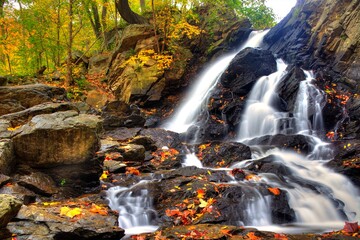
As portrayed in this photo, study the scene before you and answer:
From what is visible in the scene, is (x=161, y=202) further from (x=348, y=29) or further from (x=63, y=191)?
(x=348, y=29)

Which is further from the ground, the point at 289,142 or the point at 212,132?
the point at 212,132

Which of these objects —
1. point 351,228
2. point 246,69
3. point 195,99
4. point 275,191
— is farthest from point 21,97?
point 351,228

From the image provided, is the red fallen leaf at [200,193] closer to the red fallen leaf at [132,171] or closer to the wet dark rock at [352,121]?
the red fallen leaf at [132,171]

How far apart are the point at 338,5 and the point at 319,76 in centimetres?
410

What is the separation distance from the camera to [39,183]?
5535mm

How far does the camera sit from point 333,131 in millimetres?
9984

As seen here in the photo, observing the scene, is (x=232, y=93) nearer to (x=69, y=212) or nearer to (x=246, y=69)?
(x=246, y=69)

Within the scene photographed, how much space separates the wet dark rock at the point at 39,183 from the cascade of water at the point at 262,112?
7490 mm

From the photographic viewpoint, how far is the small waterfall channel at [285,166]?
576cm

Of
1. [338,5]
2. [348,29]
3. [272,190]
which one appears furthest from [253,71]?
[272,190]

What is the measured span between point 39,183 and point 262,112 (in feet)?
28.7

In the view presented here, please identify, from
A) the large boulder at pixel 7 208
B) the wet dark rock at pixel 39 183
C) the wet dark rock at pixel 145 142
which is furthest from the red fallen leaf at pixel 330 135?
the large boulder at pixel 7 208

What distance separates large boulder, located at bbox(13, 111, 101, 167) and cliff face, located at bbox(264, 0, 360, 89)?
996cm

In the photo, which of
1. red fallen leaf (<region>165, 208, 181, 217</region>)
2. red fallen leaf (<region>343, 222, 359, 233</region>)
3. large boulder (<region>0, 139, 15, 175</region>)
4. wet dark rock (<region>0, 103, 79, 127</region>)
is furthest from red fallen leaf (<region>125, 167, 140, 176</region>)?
red fallen leaf (<region>343, 222, 359, 233</region>)
